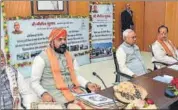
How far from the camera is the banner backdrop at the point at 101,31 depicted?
5527mm

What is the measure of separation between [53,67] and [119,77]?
854mm

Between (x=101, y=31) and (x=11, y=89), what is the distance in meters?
4.20

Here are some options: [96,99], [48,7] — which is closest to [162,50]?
[96,99]

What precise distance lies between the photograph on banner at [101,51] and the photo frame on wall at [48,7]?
112cm

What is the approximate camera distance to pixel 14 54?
4148mm

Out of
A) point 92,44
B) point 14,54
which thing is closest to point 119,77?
point 14,54

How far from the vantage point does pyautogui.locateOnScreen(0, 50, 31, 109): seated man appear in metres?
1.56

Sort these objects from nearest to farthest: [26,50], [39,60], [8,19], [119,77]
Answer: [39,60]
[119,77]
[8,19]
[26,50]

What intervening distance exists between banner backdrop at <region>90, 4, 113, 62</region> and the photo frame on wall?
2.62ft

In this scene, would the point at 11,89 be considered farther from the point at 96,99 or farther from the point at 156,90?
the point at 156,90

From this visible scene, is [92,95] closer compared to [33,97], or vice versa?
[92,95]

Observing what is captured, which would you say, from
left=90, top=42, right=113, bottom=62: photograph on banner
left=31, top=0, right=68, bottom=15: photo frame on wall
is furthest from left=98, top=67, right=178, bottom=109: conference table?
left=90, top=42, right=113, bottom=62: photograph on banner

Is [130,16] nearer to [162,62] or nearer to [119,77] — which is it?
[162,62]

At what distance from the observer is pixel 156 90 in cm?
185
